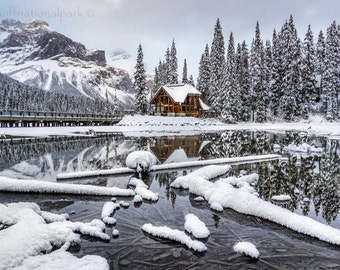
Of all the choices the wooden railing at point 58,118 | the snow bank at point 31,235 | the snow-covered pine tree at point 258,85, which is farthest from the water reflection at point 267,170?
the snow-covered pine tree at point 258,85

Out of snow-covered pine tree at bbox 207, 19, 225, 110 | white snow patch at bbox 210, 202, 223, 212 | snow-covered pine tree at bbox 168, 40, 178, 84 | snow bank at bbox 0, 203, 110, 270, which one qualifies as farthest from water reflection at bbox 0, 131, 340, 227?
snow-covered pine tree at bbox 168, 40, 178, 84

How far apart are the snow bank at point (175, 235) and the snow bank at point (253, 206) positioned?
267 centimetres

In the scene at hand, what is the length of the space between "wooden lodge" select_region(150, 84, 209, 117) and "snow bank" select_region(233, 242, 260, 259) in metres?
53.0

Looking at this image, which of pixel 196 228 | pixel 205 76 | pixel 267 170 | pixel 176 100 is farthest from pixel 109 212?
pixel 205 76

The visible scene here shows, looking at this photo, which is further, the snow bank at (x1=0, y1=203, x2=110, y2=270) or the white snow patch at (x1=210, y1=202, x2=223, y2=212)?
the white snow patch at (x1=210, y1=202, x2=223, y2=212)

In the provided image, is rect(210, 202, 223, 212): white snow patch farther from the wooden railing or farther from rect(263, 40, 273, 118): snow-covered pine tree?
rect(263, 40, 273, 118): snow-covered pine tree

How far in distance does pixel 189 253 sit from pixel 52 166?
475 inches

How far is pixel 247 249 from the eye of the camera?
622cm

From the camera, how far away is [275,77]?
6406 centimetres

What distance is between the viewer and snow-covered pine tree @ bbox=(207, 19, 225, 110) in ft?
212

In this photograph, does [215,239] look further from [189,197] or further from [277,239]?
[189,197]

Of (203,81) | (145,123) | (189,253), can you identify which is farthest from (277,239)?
(203,81)

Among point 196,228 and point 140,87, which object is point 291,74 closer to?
point 140,87

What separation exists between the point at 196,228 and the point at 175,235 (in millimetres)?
682
